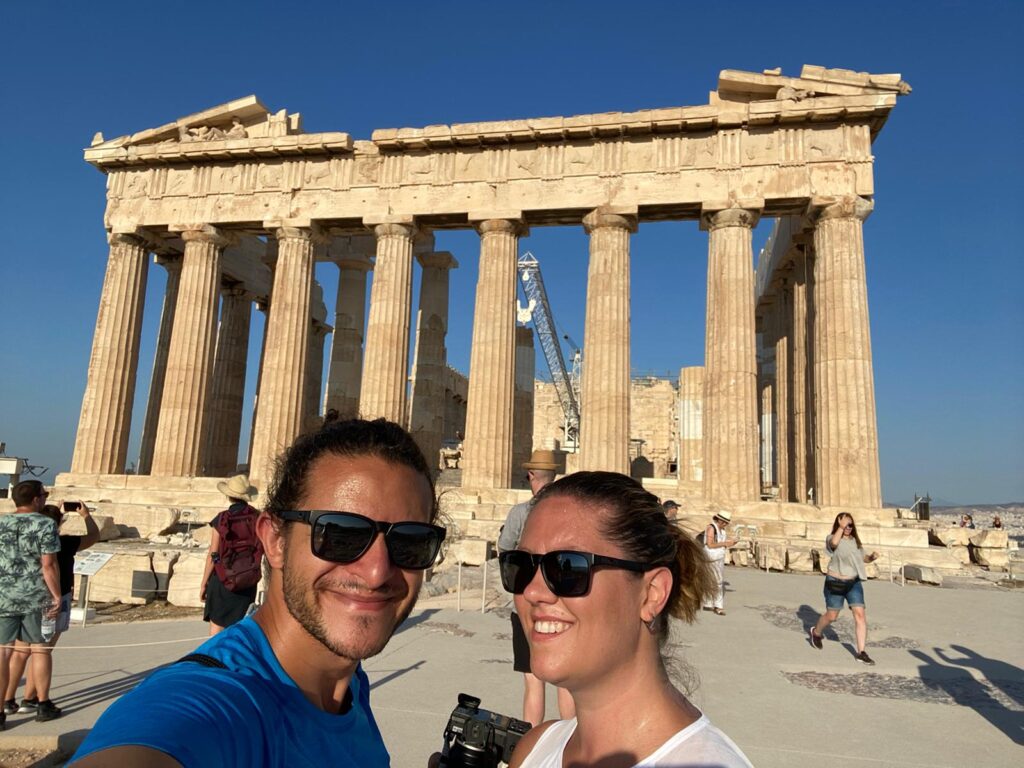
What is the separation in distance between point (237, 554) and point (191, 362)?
56.7 ft

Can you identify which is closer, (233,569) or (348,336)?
(233,569)

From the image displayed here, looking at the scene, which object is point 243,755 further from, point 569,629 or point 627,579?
point 627,579

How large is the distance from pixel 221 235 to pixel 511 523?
20.6 metres

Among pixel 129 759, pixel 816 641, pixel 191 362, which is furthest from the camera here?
pixel 191 362

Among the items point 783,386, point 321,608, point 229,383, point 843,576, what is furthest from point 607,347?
point 321,608

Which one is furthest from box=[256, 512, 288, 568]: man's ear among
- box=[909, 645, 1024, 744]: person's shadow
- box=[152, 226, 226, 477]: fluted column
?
box=[152, 226, 226, 477]: fluted column

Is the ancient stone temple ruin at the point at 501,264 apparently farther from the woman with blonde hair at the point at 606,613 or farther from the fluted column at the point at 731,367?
the woman with blonde hair at the point at 606,613

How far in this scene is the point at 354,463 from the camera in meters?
1.84

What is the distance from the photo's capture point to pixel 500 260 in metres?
20.0

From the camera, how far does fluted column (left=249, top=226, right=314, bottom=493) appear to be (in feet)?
67.4

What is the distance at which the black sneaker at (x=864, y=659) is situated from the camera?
7.13 meters

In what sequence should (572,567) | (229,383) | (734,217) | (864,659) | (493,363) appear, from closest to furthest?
(572,567) → (864,659) → (734,217) → (493,363) → (229,383)

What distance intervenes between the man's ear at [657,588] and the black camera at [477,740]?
0.60 m

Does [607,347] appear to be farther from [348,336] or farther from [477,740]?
[477,740]
